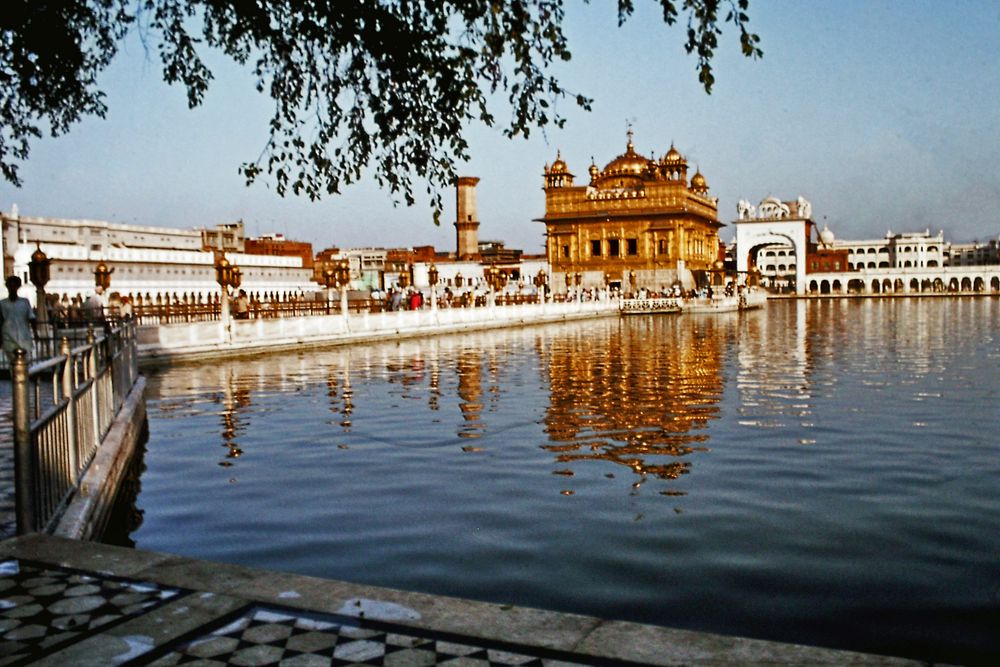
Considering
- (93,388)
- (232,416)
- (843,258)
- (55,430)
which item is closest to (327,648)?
(55,430)

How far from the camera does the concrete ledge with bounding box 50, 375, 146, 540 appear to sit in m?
6.11

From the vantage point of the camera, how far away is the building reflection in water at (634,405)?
9.96 m

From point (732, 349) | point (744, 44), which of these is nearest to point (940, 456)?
point (744, 44)

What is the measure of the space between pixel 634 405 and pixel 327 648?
10.7 metres

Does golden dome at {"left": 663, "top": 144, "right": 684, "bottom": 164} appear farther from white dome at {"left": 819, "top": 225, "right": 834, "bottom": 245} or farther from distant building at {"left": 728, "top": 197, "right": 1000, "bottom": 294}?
white dome at {"left": 819, "top": 225, "right": 834, "bottom": 245}

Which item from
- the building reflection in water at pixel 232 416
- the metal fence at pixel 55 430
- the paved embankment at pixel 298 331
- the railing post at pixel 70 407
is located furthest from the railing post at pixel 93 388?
the paved embankment at pixel 298 331

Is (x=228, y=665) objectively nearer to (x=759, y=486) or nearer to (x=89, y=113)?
(x=759, y=486)

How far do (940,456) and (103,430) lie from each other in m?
8.62

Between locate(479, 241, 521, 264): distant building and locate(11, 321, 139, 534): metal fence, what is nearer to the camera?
locate(11, 321, 139, 534): metal fence

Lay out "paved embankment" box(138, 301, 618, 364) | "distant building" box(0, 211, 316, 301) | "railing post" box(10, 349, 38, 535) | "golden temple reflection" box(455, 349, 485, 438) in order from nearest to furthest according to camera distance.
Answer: "railing post" box(10, 349, 38, 535) → "golden temple reflection" box(455, 349, 485, 438) → "paved embankment" box(138, 301, 618, 364) → "distant building" box(0, 211, 316, 301)

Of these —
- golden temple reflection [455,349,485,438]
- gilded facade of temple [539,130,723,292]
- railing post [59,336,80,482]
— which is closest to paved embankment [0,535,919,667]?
railing post [59,336,80,482]

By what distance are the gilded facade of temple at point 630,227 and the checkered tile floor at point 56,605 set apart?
72.1 meters

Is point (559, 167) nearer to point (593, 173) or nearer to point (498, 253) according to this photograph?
point (593, 173)

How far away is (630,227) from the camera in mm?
80188
